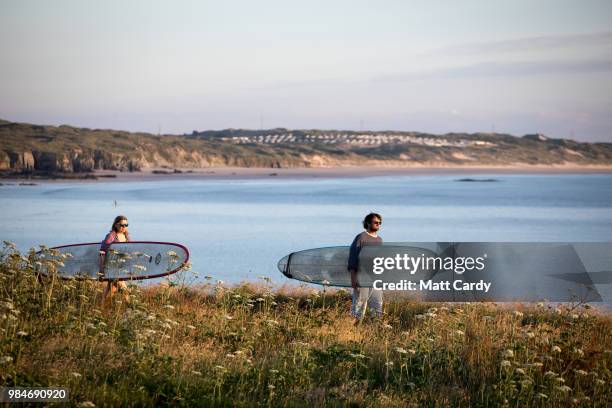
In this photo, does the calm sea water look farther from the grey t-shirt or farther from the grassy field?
the grassy field

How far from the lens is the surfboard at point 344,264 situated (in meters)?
10.8

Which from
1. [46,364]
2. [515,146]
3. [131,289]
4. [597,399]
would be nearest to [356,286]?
[131,289]

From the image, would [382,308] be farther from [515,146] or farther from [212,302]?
[515,146]

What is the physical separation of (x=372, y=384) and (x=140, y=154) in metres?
106

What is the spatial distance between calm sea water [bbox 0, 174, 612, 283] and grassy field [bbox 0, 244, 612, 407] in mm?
12002

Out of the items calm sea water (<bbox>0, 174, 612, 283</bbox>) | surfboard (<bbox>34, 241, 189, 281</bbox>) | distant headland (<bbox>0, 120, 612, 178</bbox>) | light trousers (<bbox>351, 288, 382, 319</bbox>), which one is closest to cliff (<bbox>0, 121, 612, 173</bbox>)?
distant headland (<bbox>0, 120, 612, 178</bbox>)

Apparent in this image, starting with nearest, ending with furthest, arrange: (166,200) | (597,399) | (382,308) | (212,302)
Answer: (597,399), (382,308), (212,302), (166,200)

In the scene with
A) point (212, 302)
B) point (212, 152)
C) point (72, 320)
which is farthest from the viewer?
point (212, 152)

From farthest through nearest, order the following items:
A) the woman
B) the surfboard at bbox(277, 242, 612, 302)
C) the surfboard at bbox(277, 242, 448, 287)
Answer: the surfboard at bbox(277, 242, 612, 302)
the woman
the surfboard at bbox(277, 242, 448, 287)

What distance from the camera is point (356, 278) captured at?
1059cm

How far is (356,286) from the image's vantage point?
10734 millimetres

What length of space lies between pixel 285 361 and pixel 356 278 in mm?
2963

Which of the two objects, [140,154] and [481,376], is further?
[140,154]

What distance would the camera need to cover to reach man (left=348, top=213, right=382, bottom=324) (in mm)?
10461
